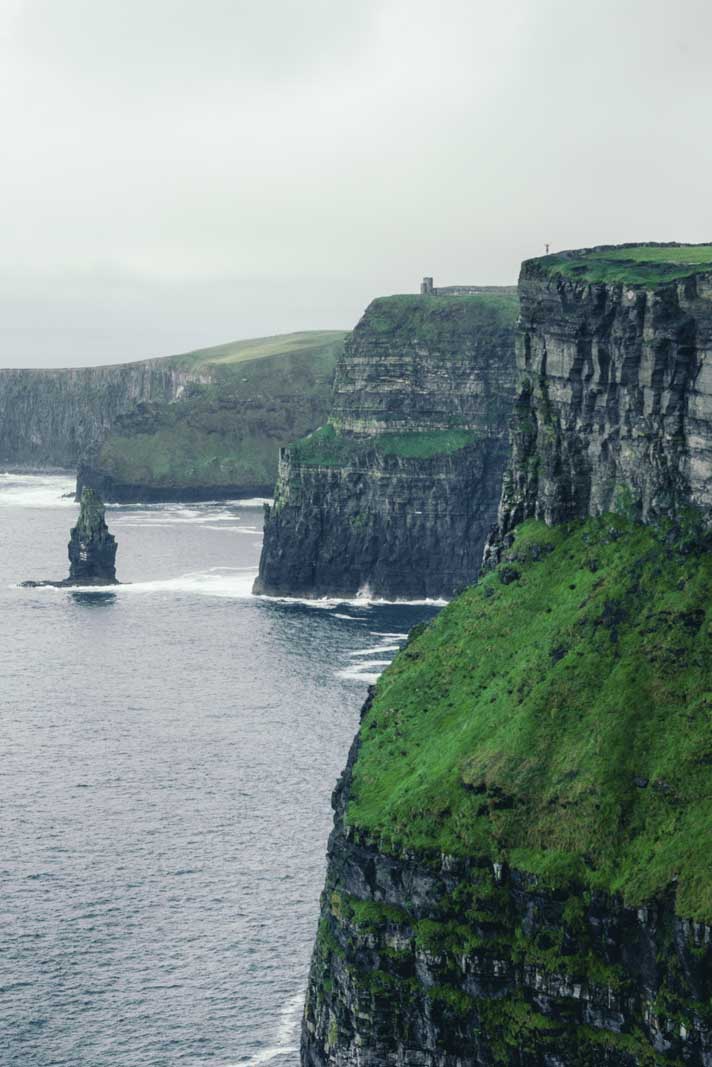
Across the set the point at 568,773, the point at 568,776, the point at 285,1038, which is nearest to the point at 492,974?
the point at 568,776

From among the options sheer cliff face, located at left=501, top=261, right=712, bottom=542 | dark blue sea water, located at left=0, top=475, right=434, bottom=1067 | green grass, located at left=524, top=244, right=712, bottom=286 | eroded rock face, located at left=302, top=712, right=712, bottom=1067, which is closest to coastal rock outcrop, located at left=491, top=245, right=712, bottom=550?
sheer cliff face, located at left=501, top=261, right=712, bottom=542

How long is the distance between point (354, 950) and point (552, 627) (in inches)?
1006

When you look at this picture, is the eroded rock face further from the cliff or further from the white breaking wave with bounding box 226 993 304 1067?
the white breaking wave with bounding box 226 993 304 1067

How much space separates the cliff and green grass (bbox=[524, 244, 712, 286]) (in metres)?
0.52

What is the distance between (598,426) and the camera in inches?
5108

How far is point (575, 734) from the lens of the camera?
108000mm

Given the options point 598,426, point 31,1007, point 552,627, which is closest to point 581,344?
point 598,426

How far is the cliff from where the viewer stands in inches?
3824

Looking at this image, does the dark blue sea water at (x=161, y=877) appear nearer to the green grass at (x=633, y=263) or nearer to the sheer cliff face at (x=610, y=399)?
the sheer cliff face at (x=610, y=399)

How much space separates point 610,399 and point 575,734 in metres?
28.5

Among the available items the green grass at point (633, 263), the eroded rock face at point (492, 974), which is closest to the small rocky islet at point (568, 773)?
the eroded rock face at point (492, 974)

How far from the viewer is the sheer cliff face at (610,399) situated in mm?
116188

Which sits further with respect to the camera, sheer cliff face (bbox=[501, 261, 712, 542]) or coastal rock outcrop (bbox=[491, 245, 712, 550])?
coastal rock outcrop (bbox=[491, 245, 712, 550])

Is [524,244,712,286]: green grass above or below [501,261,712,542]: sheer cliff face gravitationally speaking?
above
